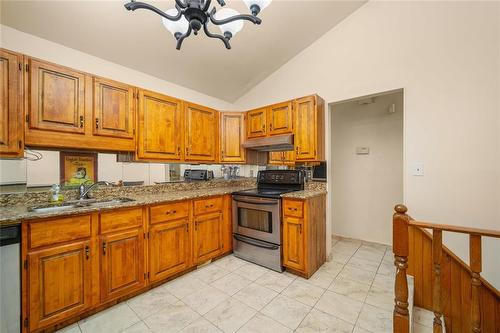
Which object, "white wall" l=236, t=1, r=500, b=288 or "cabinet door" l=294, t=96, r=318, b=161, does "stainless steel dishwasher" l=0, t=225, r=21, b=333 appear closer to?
"cabinet door" l=294, t=96, r=318, b=161

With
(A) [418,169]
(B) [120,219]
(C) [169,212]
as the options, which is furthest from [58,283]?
(A) [418,169]

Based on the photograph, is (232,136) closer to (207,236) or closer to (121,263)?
(207,236)

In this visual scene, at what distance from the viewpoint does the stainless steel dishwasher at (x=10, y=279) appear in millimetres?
1299

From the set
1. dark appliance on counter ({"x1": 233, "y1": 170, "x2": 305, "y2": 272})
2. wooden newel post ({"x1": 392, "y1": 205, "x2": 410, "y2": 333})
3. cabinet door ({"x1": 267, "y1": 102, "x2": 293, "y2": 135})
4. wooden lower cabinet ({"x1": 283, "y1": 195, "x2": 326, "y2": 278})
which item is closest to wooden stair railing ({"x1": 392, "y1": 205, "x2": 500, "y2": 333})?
wooden newel post ({"x1": 392, "y1": 205, "x2": 410, "y2": 333})

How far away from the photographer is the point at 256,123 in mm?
3176

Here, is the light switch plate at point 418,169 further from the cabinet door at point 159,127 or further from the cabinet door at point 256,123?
the cabinet door at point 159,127

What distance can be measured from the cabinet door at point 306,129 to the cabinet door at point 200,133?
1280 millimetres

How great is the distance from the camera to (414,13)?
214cm

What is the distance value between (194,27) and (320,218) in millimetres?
2406

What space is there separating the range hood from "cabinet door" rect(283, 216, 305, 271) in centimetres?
103

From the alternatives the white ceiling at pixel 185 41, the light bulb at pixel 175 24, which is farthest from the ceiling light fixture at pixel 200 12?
the white ceiling at pixel 185 41

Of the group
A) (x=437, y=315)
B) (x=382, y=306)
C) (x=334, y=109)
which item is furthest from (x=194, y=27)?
(x=334, y=109)

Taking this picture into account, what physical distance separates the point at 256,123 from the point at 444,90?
220 cm

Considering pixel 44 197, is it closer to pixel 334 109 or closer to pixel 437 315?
pixel 437 315
